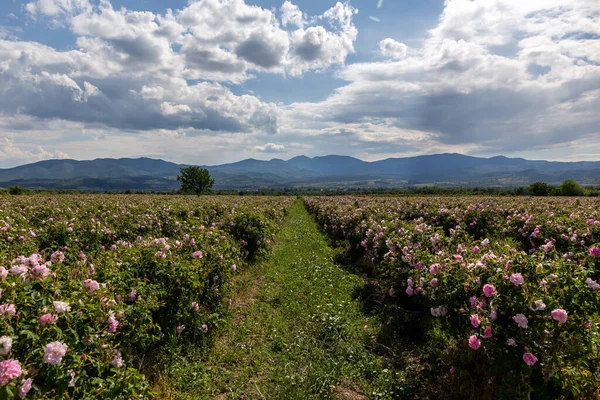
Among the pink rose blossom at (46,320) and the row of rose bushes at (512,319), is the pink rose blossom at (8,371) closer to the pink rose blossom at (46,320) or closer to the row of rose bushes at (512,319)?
the pink rose blossom at (46,320)

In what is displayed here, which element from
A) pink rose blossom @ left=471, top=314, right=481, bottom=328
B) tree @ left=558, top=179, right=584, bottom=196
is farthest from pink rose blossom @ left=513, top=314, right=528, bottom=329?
tree @ left=558, top=179, right=584, bottom=196

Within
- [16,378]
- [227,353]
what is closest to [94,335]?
[16,378]

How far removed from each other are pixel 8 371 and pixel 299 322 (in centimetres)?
610

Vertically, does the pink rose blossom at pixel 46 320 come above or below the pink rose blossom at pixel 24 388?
above

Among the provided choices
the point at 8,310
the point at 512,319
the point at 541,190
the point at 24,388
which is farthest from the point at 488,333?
the point at 541,190

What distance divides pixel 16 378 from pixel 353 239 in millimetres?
13262

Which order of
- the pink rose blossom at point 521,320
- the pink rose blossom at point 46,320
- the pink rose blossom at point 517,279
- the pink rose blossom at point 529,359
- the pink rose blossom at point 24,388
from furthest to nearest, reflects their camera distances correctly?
the pink rose blossom at point 517,279
the pink rose blossom at point 521,320
the pink rose blossom at point 529,359
the pink rose blossom at point 46,320
the pink rose blossom at point 24,388

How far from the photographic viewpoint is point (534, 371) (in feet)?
11.2

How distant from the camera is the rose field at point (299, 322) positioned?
3.16 metres

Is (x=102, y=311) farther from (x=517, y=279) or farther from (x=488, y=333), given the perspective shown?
(x=517, y=279)

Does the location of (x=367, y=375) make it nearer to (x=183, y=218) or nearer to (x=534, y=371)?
(x=534, y=371)

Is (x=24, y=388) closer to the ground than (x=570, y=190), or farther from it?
closer to the ground

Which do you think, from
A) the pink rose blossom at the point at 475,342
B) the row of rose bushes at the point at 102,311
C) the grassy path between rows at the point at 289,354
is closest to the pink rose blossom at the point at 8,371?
the row of rose bushes at the point at 102,311

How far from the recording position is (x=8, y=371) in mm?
2328
